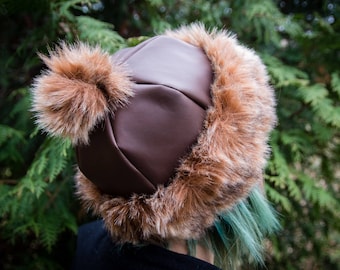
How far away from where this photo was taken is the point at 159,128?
0.91 meters

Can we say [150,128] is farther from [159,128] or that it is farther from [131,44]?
[131,44]

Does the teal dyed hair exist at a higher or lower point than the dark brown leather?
lower

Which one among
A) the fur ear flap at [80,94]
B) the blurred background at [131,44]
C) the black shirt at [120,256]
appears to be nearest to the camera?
the fur ear flap at [80,94]

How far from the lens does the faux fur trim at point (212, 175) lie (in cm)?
96

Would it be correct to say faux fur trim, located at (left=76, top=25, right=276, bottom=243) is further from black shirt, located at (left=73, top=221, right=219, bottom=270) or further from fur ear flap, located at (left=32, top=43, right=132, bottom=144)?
fur ear flap, located at (left=32, top=43, right=132, bottom=144)

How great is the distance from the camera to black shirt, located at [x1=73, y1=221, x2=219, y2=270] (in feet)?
3.35

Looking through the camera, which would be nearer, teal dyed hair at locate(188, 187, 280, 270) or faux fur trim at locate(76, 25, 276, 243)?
faux fur trim at locate(76, 25, 276, 243)

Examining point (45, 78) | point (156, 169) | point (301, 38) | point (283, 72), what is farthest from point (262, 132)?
point (301, 38)

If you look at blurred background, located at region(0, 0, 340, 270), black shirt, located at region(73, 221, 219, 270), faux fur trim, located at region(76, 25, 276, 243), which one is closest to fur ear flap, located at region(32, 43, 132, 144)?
faux fur trim, located at region(76, 25, 276, 243)

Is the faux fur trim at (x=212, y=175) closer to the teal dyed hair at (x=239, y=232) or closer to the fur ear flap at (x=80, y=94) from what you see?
the teal dyed hair at (x=239, y=232)

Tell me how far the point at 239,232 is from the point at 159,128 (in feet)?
1.27

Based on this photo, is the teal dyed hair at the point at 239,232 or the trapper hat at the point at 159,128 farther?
the teal dyed hair at the point at 239,232

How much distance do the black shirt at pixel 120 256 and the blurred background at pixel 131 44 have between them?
255 millimetres

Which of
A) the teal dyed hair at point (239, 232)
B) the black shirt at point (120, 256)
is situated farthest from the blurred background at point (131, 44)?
the teal dyed hair at point (239, 232)
